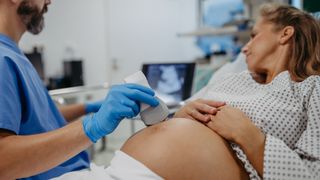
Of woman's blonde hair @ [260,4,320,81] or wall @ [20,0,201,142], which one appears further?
wall @ [20,0,201,142]

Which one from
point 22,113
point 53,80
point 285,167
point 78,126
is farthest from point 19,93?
point 53,80

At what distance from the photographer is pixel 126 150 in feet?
3.50

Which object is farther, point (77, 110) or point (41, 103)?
point (77, 110)

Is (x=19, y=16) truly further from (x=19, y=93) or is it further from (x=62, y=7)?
(x=62, y=7)

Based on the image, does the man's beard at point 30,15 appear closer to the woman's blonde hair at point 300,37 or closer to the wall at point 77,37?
the woman's blonde hair at point 300,37

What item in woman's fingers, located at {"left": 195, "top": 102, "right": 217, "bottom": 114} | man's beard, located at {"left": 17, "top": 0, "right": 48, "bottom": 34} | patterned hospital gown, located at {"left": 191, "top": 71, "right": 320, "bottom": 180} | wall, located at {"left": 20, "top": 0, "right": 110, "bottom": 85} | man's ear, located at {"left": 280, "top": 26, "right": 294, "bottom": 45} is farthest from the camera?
wall, located at {"left": 20, "top": 0, "right": 110, "bottom": 85}

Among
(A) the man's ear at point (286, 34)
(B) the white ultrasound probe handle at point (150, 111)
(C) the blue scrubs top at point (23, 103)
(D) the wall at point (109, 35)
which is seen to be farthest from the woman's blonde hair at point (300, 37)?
(D) the wall at point (109, 35)

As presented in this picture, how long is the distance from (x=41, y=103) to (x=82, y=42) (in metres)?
2.44

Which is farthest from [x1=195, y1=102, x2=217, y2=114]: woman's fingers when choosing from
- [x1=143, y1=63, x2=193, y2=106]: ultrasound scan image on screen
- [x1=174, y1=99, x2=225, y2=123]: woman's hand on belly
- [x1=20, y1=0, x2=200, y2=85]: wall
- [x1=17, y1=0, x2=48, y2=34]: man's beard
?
[x1=20, y1=0, x2=200, y2=85]: wall

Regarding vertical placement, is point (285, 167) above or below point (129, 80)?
below

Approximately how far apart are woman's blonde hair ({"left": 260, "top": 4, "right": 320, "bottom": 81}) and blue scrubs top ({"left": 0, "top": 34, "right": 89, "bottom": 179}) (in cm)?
101

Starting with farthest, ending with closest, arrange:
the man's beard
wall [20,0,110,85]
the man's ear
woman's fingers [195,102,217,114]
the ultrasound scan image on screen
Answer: wall [20,0,110,85] → the ultrasound scan image on screen → the man's ear → the man's beard → woman's fingers [195,102,217,114]

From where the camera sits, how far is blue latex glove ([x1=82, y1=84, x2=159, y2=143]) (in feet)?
3.23

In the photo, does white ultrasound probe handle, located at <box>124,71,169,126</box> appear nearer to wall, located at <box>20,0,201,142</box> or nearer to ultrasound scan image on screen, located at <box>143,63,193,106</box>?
ultrasound scan image on screen, located at <box>143,63,193,106</box>
